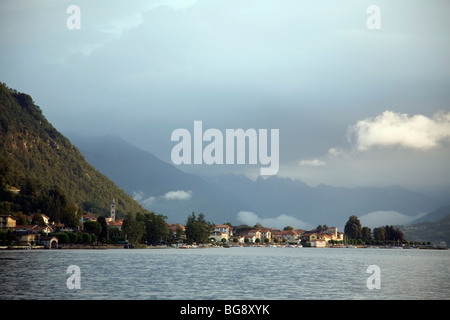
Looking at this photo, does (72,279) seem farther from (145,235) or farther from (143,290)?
(145,235)

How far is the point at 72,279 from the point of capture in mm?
56688

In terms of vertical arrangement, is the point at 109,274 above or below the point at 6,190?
below

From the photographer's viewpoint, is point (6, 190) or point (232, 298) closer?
point (232, 298)

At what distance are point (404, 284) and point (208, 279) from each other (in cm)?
2092
